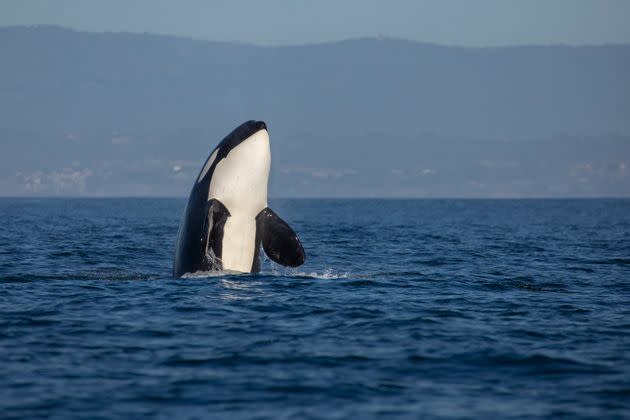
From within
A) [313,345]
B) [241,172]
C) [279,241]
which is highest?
[241,172]

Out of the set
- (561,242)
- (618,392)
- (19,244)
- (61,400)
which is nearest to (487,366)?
(618,392)

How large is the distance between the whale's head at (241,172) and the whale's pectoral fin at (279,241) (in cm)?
33

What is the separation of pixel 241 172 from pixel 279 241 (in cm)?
145

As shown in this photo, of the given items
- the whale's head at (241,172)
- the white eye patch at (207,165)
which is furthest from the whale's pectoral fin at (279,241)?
the white eye patch at (207,165)

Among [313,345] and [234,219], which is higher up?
[234,219]

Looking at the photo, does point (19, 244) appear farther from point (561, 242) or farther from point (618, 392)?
point (618, 392)

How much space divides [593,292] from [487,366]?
813cm

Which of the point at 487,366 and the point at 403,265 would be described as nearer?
the point at 487,366

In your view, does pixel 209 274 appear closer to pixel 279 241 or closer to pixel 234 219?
pixel 234 219

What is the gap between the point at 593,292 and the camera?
20.2 meters

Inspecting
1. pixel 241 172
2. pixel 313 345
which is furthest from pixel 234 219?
pixel 313 345

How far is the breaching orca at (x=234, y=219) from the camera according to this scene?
18922 mm

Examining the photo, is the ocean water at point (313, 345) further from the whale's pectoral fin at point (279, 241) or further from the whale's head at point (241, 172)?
the whale's head at point (241, 172)

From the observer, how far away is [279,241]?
19000mm
